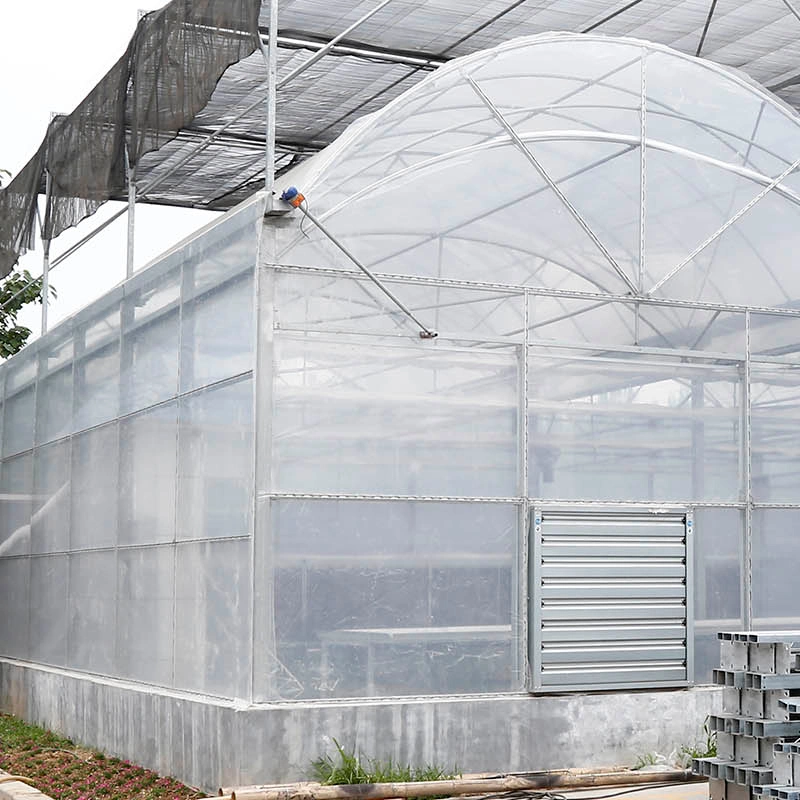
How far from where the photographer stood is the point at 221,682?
12422mm

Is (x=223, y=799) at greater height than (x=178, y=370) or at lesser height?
lesser

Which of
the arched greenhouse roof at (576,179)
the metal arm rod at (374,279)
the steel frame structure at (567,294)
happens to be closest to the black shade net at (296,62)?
the steel frame structure at (567,294)

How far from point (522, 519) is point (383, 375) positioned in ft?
5.73

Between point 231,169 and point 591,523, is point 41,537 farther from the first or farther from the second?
point 591,523

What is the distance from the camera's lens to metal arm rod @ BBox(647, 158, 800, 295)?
13922 mm

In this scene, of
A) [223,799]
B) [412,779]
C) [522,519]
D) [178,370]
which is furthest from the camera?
[178,370]

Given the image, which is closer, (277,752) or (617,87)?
(277,752)

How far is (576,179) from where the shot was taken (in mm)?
13766

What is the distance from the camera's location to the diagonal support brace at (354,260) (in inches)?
474

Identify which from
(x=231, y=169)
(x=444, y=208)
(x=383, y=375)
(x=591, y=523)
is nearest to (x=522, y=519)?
(x=591, y=523)

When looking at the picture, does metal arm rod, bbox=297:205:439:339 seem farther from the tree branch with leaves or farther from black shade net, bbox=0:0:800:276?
the tree branch with leaves

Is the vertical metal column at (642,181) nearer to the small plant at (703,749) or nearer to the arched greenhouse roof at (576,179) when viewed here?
the arched greenhouse roof at (576,179)

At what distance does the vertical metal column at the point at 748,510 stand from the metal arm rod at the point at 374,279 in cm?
320

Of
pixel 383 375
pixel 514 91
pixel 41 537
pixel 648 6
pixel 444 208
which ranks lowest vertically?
pixel 41 537
